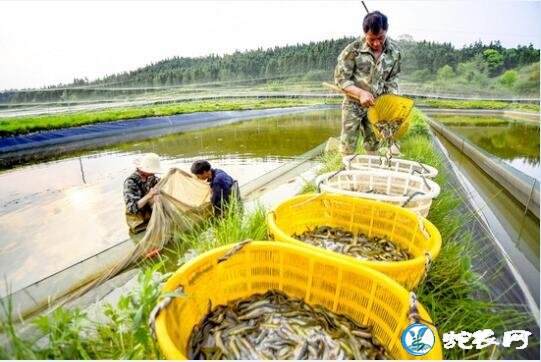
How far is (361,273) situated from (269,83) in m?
64.9

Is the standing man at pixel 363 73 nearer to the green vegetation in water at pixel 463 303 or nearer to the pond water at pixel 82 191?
the green vegetation in water at pixel 463 303

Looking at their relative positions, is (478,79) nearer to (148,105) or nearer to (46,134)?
(148,105)

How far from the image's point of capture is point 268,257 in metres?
2.01

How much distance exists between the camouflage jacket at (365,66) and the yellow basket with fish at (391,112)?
0.50 m

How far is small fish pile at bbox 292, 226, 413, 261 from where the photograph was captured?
99.1 inches

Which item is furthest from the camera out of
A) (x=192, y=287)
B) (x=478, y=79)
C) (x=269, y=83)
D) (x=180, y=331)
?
(x=269, y=83)

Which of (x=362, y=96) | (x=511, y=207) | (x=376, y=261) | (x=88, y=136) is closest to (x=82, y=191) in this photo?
(x=362, y=96)

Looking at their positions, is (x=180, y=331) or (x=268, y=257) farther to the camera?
(x=268, y=257)

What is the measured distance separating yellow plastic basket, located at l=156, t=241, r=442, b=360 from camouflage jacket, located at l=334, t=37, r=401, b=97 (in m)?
2.93

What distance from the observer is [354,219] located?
9.38 feet

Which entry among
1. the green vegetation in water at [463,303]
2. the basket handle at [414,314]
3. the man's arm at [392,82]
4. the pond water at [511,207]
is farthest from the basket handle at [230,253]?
the man's arm at [392,82]

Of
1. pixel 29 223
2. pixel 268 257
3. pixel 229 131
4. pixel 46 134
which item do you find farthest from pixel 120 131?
pixel 268 257

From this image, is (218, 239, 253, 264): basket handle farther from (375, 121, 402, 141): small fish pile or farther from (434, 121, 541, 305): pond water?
(375, 121, 402, 141): small fish pile

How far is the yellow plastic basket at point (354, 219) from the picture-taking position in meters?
2.30
